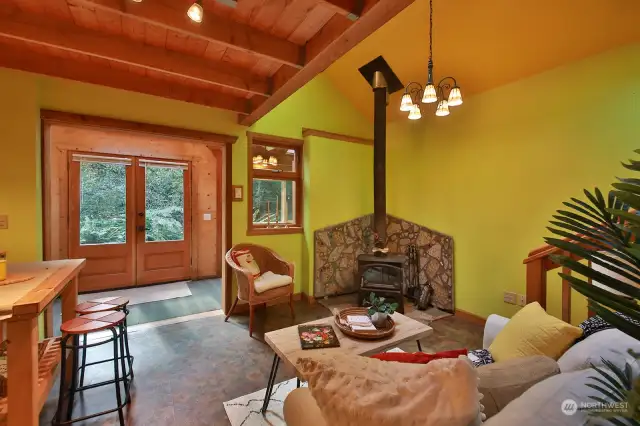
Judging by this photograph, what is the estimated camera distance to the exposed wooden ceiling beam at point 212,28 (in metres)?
1.60

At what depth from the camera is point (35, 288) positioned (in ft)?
4.67

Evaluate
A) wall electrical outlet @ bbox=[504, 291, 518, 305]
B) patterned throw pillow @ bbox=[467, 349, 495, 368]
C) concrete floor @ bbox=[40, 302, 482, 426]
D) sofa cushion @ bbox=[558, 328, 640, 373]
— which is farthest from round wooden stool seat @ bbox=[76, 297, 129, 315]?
wall electrical outlet @ bbox=[504, 291, 518, 305]

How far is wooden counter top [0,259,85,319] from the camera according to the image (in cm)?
119

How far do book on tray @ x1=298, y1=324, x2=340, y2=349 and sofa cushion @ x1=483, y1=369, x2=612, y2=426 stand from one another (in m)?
1.10

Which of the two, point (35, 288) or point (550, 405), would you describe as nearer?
point (550, 405)

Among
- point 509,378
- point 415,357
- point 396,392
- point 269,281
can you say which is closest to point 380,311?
point 415,357

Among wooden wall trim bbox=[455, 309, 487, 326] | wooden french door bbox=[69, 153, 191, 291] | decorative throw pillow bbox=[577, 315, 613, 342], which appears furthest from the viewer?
wooden french door bbox=[69, 153, 191, 291]

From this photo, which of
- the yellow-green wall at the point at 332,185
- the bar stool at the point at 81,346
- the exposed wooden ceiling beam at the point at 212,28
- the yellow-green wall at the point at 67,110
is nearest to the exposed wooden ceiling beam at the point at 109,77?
the yellow-green wall at the point at 67,110

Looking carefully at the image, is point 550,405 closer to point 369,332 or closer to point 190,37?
point 369,332

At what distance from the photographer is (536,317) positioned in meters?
1.49

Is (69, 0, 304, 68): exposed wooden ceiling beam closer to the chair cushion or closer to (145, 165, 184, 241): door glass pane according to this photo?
the chair cushion

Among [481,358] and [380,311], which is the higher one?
[380,311]

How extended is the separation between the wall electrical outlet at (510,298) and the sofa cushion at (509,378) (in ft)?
7.13

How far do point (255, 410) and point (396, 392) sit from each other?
154 centimetres
